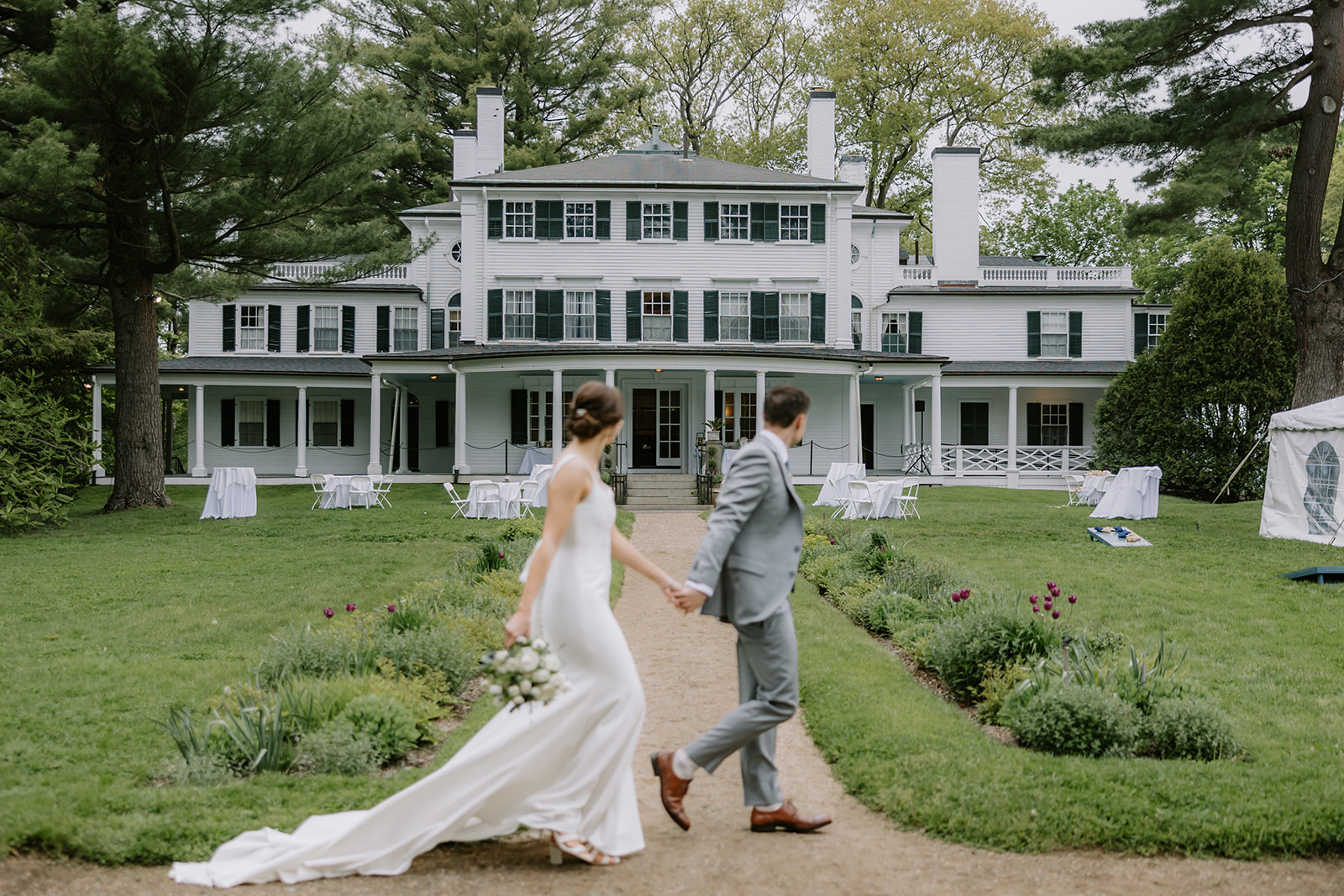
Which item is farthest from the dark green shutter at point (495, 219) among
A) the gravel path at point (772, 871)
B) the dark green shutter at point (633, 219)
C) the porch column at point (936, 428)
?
the gravel path at point (772, 871)

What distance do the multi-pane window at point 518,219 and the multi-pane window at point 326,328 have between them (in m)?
6.66

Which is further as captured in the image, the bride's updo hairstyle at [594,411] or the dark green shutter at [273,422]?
the dark green shutter at [273,422]

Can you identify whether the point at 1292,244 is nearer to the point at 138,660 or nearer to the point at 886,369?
the point at 886,369

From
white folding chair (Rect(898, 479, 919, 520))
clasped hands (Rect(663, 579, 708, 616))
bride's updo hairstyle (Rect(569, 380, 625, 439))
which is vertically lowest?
white folding chair (Rect(898, 479, 919, 520))

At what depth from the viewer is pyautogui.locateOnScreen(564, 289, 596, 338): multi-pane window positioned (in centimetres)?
2886

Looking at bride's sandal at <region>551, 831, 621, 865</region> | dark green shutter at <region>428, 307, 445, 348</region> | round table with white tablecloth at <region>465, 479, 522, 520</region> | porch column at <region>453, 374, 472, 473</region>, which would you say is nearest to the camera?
bride's sandal at <region>551, 831, 621, 865</region>

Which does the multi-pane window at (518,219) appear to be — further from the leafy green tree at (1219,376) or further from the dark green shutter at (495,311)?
the leafy green tree at (1219,376)

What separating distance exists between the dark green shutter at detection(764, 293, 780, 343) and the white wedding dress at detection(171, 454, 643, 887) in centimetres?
2513

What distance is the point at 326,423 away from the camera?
31.7 metres

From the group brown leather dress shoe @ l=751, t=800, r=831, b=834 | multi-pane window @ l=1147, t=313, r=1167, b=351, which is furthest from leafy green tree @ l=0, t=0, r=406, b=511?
multi-pane window @ l=1147, t=313, r=1167, b=351

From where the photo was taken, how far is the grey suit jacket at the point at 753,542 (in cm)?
436

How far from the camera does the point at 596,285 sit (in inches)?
1143

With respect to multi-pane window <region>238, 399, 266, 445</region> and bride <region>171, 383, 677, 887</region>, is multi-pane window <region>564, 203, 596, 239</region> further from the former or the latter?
bride <region>171, 383, 677, 887</region>

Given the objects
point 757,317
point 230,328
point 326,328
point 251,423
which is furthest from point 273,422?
point 757,317
